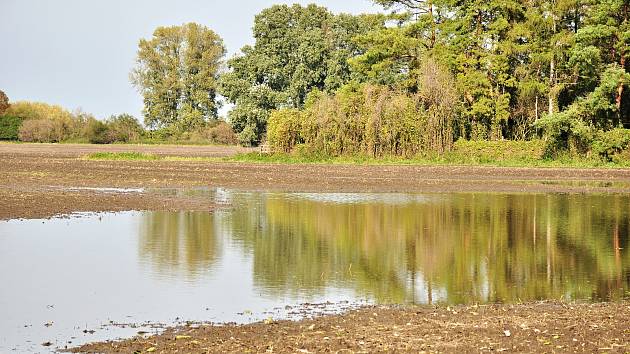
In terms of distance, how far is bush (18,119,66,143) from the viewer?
122 meters

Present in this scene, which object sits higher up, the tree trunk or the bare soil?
the tree trunk

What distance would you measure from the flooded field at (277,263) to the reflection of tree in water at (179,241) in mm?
50

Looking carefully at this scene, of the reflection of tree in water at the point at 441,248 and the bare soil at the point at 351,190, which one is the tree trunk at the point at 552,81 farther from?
the reflection of tree in water at the point at 441,248

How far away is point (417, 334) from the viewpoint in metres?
11.7

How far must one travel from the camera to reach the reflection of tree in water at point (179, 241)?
18828mm

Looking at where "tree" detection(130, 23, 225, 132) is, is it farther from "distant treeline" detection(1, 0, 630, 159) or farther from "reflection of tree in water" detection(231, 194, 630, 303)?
"reflection of tree in water" detection(231, 194, 630, 303)

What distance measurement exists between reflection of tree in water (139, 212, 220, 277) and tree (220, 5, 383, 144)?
56.0 metres

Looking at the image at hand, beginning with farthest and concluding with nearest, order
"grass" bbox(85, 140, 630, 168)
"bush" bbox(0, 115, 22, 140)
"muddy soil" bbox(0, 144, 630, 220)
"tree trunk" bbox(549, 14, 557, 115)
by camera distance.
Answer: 1. "bush" bbox(0, 115, 22, 140)
2. "tree trunk" bbox(549, 14, 557, 115)
3. "grass" bbox(85, 140, 630, 168)
4. "muddy soil" bbox(0, 144, 630, 220)

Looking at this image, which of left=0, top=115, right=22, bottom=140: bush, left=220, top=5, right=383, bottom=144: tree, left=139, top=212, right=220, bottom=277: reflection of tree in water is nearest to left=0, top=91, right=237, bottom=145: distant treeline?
left=0, top=115, right=22, bottom=140: bush

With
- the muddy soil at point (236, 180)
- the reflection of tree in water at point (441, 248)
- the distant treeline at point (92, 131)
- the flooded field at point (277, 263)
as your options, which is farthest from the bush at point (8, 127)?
the flooded field at point (277, 263)

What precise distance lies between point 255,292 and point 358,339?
15.2 feet

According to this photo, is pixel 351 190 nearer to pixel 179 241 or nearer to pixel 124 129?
pixel 179 241

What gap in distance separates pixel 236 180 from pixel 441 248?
2606 cm

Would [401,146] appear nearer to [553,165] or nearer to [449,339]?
[553,165]
